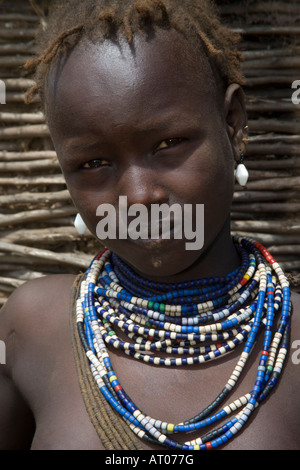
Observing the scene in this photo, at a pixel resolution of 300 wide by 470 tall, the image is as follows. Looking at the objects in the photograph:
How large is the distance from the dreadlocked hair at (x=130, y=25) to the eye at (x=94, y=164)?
27 cm

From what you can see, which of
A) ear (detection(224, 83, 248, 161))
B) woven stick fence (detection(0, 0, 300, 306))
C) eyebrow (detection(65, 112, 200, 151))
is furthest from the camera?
woven stick fence (detection(0, 0, 300, 306))

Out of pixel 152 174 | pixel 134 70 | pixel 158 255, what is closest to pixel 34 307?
pixel 158 255

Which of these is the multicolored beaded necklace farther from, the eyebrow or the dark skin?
the eyebrow

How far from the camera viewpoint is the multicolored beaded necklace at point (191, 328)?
55.0 inches

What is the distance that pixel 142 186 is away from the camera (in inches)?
52.8

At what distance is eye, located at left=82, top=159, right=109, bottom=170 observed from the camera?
55.9 inches

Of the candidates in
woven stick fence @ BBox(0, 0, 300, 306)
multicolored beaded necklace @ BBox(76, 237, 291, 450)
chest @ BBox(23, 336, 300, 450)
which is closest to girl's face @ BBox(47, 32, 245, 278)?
multicolored beaded necklace @ BBox(76, 237, 291, 450)

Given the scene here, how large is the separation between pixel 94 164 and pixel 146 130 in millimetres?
180

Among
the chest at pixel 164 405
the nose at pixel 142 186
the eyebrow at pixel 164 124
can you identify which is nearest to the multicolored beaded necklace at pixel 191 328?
the chest at pixel 164 405

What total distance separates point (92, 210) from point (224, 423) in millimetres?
605

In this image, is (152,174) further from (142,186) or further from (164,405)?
(164,405)

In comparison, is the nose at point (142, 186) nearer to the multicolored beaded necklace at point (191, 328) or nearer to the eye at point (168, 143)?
the eye at point (168, 143)

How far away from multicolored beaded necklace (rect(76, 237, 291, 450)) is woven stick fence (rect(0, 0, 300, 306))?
0.50m

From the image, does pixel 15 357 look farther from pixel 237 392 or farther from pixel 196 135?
pixel 196 135
